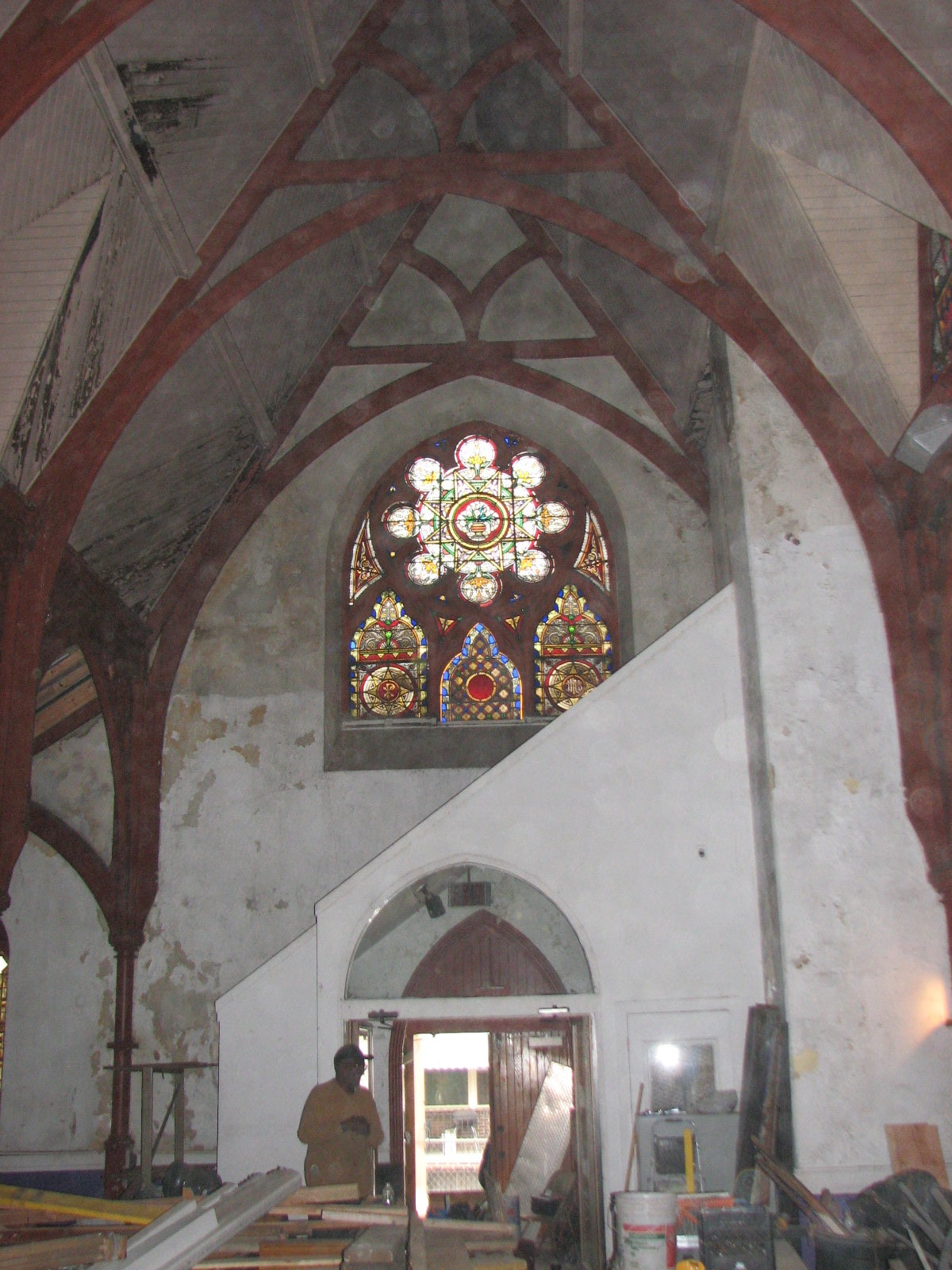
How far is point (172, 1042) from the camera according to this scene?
9117 millimetres

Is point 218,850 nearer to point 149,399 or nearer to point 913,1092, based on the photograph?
point 149,399

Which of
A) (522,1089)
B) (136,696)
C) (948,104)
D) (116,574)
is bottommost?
(522,1089)

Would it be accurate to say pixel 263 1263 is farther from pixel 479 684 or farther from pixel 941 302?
pixel 479 684

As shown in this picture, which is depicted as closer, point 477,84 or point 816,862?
point 816,862

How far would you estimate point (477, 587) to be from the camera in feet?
34.3

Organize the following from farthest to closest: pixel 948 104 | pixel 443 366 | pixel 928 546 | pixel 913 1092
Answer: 1. pixel 443 366
2. pixel 928 546
3. pixel 913 1092
4. pixel 948 104

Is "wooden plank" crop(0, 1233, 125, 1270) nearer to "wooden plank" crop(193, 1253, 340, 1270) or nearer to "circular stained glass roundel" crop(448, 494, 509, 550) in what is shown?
"wooden plank" crop(193, 1253, 340, 1270)

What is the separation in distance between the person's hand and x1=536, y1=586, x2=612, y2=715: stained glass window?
4527mm

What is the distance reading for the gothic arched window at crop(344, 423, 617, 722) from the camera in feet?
33.3

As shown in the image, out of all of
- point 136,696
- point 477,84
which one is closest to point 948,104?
point 477,84

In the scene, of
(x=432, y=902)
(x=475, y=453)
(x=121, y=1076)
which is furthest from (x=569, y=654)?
(x=121, y=1076)

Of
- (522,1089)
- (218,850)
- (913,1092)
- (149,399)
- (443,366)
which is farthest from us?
(443,366)

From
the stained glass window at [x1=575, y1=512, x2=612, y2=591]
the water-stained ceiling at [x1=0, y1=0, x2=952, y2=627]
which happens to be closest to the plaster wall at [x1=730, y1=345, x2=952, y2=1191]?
the water-stained ceiling at [x1=0, y1=0, x2=952, y2=627]

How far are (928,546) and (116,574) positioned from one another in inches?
223
